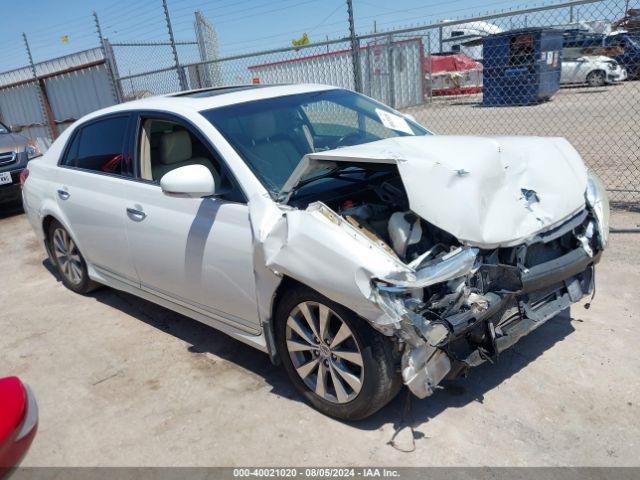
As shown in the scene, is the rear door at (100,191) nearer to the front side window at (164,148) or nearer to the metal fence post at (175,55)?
the front side window at (164,148)

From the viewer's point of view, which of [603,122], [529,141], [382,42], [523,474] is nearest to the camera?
[523,474]

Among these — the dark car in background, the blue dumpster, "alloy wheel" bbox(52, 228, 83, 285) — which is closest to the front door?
"alloy wheel" bbox(52, 228, 83, 285)

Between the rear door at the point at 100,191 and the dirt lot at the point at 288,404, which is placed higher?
the rear door at the point at 100,191

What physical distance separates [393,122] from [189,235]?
180 centimetres

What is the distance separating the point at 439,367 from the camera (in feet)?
8.80

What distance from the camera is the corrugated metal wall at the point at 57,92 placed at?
11812 mm

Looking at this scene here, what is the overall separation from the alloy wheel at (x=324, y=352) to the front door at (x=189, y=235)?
12.3 inches

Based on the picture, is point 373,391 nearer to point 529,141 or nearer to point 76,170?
point 529,141

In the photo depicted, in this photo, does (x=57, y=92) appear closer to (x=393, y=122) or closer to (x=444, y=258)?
(x=393, y=122)

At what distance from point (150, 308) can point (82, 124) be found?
164 centimetres

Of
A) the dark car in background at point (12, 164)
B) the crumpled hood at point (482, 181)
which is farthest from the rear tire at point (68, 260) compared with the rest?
the dark car in background at point (12, 164)

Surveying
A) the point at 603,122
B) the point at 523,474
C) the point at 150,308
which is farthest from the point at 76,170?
the point at 603,122

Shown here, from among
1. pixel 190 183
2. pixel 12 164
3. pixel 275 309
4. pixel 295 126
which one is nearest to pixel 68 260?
pixel 190 183

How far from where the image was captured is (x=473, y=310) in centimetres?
264
